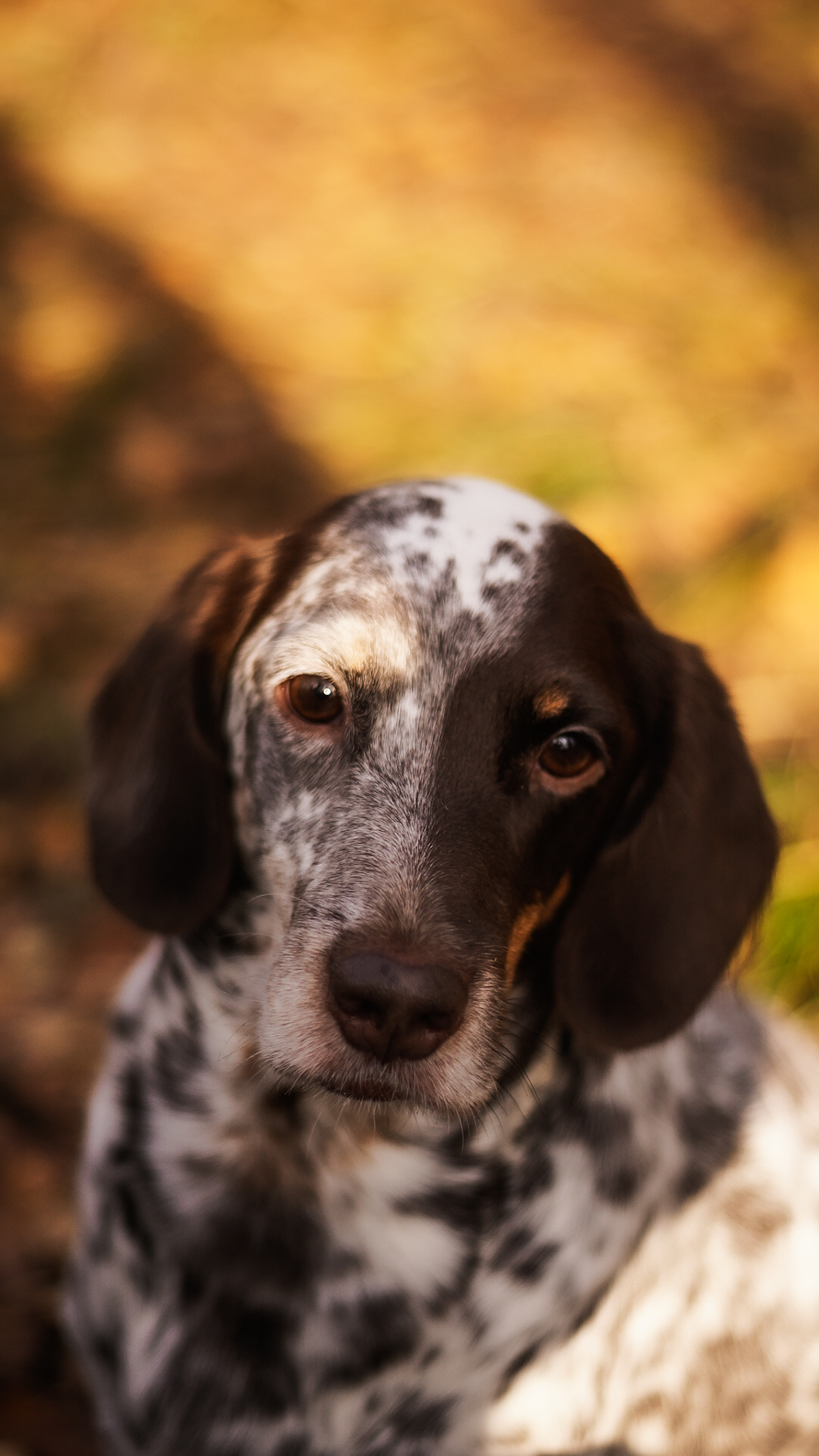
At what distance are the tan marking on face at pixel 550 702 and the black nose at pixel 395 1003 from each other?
468 mm

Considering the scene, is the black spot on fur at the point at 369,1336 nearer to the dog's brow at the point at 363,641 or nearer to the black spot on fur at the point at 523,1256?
the black spot on fur at the point at 523,1256

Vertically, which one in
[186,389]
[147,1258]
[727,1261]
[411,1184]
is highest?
[186,389]

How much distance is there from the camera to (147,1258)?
242cm

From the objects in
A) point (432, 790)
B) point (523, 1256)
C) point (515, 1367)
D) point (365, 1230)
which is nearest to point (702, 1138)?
point (523, 1256)

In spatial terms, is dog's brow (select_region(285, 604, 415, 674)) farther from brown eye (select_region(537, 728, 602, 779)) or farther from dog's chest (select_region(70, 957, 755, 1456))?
dog's chest (select_region(70, 957, 755, 1456))

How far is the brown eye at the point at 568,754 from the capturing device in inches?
84.3

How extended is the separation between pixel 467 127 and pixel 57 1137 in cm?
690

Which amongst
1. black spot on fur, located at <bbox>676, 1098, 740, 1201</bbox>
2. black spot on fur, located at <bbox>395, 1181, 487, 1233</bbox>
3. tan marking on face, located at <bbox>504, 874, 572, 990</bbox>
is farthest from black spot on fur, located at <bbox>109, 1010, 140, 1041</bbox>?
black spot on fur, located at <bbox>676, 1098, 740, 1201</bbox>

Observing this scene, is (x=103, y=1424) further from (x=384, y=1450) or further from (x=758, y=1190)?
(x=758, y=1190)

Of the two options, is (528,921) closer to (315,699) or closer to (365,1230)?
(315,699)

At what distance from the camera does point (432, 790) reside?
2.06 m

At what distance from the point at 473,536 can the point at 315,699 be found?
0.40 m

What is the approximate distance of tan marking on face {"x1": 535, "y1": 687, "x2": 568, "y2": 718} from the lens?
6.91 ft

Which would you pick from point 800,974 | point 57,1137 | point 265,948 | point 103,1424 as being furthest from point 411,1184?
point 800,974
